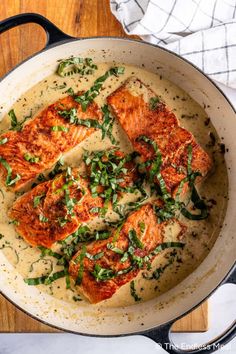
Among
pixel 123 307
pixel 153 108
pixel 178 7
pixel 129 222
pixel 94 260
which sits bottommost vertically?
pixel 123 307

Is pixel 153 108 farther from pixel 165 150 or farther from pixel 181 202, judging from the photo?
pixel 181 202

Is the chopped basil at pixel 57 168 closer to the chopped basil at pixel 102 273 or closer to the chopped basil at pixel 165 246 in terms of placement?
the chopped basil at pixel 102 273

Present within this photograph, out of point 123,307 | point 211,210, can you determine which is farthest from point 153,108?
point 123,307

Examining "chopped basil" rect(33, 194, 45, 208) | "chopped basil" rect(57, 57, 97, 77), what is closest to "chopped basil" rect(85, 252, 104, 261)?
"chopped basil" rect(33, 194, 45, 208)

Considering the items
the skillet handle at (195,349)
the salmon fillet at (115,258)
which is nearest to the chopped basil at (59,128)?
the salmon fillet at (115,258)

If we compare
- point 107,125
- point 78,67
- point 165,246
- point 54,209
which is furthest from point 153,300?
point 78,67

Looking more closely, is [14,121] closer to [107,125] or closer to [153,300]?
[107,125]

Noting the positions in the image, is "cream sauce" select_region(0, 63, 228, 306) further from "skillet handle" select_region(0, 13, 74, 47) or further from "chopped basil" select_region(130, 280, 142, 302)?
"skillet handle" select_region(0, 13, 74, 47)
